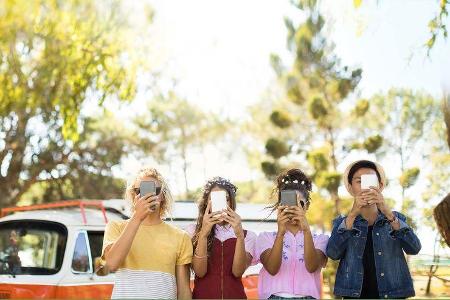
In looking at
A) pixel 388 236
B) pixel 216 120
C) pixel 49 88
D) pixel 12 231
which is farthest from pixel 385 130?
pixel 388 236

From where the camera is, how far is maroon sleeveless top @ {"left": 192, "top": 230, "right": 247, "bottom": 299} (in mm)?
3943

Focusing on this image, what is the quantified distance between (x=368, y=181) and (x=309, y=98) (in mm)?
20426

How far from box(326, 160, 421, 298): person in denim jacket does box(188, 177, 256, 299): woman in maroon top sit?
0.50m

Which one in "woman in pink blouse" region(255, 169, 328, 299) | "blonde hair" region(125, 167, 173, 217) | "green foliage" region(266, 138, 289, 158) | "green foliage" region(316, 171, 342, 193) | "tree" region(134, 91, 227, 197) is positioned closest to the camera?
"blonde hair" region(125, 167, 173, 217)

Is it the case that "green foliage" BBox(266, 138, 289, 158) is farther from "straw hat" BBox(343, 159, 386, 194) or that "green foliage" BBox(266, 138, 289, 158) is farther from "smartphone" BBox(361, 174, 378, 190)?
"smartphone" BBox(361, 174, 378, 190)

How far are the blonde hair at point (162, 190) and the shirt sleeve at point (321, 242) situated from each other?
0.89 metres

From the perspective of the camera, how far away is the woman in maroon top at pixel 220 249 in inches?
151

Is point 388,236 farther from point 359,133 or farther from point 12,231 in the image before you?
point 359,133

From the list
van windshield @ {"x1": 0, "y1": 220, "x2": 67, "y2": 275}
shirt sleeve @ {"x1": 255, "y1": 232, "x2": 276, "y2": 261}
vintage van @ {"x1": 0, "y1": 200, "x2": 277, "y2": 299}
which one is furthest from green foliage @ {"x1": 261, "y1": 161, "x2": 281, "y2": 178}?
shirt sleeve @ {"x1": 255, "y1": 232, "x2": 276, "y2": 261}

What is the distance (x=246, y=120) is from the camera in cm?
2975

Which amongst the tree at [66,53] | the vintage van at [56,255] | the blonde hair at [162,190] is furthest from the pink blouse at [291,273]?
the tree at [66,53]

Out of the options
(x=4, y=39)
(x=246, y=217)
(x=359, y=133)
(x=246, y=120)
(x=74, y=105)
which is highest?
(x=246, y=120)

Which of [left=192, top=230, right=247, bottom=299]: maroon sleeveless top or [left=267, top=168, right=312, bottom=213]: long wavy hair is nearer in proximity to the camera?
[left=192, top=230, right=247, bottom=299]: maroon sleeveless top

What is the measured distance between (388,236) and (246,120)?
85.0 ft
